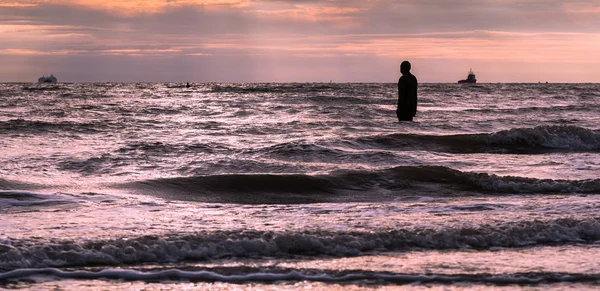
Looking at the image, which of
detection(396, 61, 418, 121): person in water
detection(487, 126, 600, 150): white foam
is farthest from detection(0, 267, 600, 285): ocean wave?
detection(396, 61, 418, 121): person in water

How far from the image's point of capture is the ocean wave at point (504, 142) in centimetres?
1412

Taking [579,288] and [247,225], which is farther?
[247,225]

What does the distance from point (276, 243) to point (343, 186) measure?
351cm

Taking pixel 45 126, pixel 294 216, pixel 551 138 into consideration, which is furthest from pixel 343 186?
pixel 45 126

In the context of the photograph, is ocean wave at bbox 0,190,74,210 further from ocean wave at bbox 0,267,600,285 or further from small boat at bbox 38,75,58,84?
small boat at bbox 38,75,58,84

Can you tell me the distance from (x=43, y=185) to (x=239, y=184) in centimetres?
223

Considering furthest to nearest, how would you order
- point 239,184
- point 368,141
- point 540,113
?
1. point 540,113
2. point 368,141
3. point 239,184

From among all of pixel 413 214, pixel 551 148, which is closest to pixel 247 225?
pixel 413 214

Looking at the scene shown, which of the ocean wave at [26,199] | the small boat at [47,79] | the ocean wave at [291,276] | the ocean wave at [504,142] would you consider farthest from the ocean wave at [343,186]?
the small boat at [47,79]

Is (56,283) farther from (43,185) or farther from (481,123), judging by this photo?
(481,123)

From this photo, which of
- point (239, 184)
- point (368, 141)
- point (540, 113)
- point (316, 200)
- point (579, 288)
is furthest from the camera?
point (540, 113)

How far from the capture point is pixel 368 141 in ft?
47.4

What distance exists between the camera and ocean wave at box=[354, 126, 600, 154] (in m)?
14.1

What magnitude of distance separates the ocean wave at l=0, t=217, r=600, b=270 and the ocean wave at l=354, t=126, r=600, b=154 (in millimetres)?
7417
